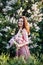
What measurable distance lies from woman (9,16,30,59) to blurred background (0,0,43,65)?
0.13m

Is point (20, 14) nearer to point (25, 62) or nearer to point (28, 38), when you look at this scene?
point (28, 38)

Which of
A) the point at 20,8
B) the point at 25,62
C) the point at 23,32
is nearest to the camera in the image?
the point at 25,62

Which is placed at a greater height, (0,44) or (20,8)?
(20,8)

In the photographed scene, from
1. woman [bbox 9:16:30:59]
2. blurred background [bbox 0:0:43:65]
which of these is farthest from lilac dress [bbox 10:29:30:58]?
blurred background [bbox 0:0:43:65]

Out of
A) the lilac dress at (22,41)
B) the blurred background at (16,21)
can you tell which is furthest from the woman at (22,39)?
the blurred background at (16,21)

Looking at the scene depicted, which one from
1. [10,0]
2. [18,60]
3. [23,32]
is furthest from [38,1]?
[18,60]

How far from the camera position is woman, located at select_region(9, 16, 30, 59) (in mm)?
7983

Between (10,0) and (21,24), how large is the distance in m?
1.04

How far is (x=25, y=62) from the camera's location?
277 inches

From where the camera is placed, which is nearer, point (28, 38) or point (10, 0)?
point (28, 38)

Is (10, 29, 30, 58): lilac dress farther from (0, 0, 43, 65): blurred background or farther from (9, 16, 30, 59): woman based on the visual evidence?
(0, 0, 43, 65): blurred background

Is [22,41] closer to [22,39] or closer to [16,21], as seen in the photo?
[22,39]

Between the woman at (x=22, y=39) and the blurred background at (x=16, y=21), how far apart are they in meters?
0.13

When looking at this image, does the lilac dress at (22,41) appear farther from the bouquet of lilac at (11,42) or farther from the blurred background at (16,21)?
the blurred background at (16,21)
